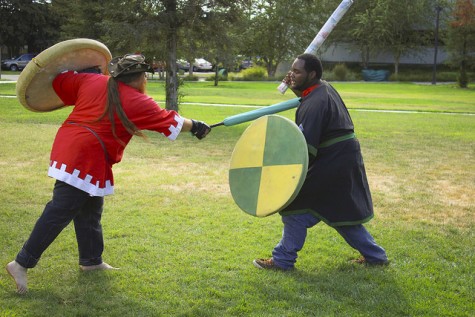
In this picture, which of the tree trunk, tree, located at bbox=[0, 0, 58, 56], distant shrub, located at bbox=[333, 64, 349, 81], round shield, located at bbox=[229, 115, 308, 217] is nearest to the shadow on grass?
round shield, located at bbox=[229, 115, 308, 217]

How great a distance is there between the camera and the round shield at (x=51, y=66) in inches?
178

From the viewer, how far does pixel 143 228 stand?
591cm

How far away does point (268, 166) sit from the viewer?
15.3 feet

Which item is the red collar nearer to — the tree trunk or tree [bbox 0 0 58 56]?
the tree trunk

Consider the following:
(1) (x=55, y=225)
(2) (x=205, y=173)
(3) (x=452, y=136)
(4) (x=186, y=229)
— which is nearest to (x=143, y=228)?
(4) (x=186, y=229)

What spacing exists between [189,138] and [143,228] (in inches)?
264

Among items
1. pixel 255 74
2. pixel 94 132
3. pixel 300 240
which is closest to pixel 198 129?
pixel 94 132

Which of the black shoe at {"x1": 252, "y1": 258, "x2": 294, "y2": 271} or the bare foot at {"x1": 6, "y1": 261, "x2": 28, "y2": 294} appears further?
the black shoe at {"x1": 252, "y1": 258, "x2": 294, "y2": 271}

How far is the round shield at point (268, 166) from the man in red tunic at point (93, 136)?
0.69m

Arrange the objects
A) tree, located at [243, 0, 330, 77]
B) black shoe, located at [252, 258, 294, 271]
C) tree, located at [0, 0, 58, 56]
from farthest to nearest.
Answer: tree, located at [0, 0, 58, 56] < tree, located at [243, 0, 330, 77] < black shoe, located at [252, 258, 294, 271]

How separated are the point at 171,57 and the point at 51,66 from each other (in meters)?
10.1

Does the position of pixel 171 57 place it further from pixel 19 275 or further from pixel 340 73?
pixel 340 73

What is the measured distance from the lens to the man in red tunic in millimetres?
4227

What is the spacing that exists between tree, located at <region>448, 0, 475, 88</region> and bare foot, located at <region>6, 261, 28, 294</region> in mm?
34482
